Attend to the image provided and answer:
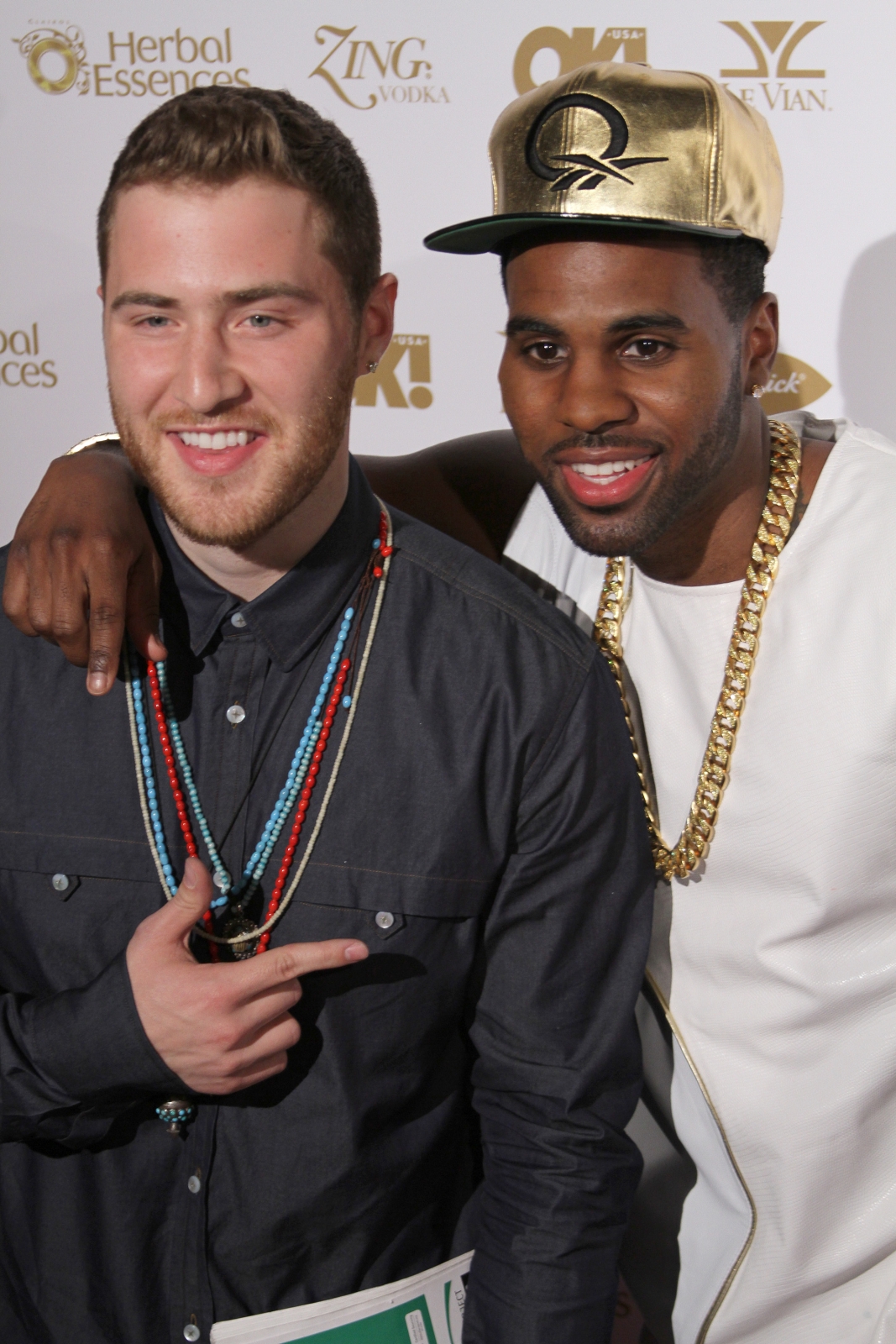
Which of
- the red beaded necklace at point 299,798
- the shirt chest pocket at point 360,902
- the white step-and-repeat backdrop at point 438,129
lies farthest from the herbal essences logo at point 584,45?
the shirt chest pocket at point 360,902

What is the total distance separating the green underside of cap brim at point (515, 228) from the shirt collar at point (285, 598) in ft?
1.22

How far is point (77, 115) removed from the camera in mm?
2096

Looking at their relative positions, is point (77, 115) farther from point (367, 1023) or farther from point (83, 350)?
point (367, 1023)

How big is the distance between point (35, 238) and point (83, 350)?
0.21 metres

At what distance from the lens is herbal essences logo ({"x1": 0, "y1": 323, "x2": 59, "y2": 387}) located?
221cm

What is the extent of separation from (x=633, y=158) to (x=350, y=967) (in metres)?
0.95

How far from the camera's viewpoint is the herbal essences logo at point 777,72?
196 centimetres

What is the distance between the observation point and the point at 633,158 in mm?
1354

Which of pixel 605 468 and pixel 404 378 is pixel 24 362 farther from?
pixel 605 468

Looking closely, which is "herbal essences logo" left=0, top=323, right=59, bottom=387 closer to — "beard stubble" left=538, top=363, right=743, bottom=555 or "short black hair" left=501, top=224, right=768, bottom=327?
"short black hair" left=501, top=224, right=768, bottom=327

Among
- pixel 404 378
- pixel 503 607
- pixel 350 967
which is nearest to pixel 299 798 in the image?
pixel 350 967

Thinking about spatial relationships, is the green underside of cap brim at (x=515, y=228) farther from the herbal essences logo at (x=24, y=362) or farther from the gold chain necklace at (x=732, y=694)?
the herbal essences logo at (x=24, y=362)

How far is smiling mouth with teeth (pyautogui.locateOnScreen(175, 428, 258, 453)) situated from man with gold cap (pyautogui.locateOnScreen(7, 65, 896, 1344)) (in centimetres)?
17

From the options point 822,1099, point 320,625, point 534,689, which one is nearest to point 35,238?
point 320,625
